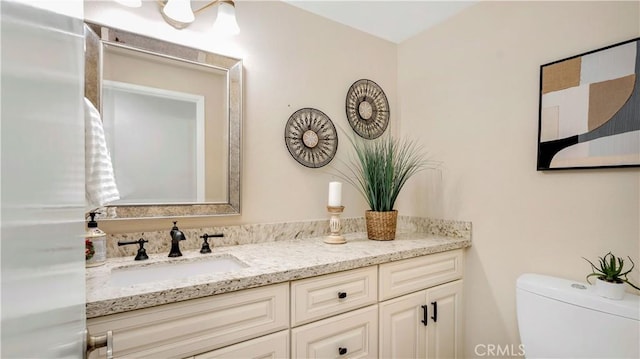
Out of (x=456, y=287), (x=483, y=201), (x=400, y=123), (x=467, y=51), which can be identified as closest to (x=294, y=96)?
(x=400, y=123)

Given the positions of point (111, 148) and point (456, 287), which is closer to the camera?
point (111, 148)

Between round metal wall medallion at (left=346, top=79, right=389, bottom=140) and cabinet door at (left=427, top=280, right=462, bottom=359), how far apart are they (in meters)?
1.03

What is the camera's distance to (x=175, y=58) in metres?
1.33

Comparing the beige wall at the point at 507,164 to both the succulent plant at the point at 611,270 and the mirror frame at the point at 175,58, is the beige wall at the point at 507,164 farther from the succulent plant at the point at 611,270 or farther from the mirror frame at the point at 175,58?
the mirror frame at the point at 175,58

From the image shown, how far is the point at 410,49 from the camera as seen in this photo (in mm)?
2033

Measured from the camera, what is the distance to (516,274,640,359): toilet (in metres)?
1.04

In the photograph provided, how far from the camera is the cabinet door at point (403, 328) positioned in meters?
1.33

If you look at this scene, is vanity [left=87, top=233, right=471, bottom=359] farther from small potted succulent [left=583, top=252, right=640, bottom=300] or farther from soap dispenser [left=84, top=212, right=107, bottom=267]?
small potted succulent [left=583, top=252, right=640, bottom=300]

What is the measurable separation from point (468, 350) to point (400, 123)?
146cm

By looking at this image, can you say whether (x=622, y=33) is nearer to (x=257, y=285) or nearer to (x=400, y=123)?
(x=400, y=123)

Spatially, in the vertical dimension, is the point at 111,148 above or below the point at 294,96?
below

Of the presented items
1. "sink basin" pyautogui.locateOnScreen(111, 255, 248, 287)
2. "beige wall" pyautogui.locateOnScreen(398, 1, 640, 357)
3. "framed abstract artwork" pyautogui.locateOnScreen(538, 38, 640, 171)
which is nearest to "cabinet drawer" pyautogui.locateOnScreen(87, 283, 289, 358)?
"sink basin" pyautogui.locateOnScreen(111, 255, 248, 287)

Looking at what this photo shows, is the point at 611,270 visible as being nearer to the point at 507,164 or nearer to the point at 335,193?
the point at 507,164

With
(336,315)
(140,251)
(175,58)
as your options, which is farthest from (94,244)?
(336,315)
